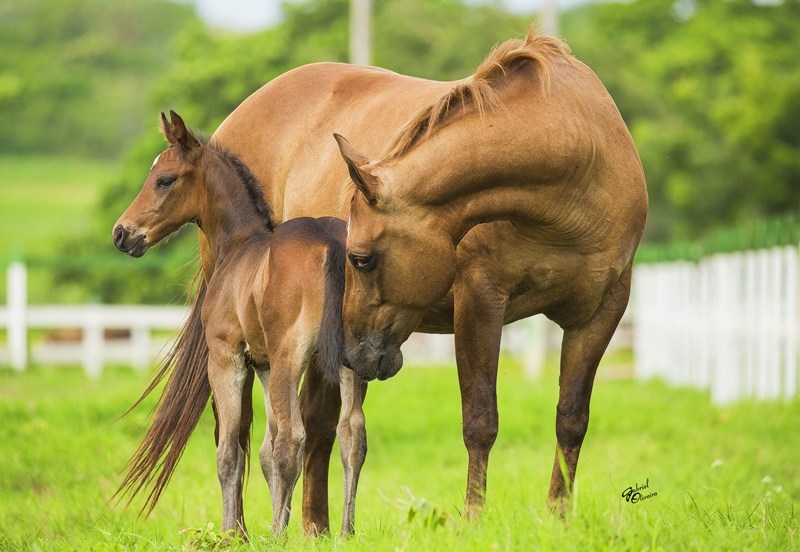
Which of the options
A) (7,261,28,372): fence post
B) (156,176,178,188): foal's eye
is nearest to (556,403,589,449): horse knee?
(156,176,178,188): foal's eye

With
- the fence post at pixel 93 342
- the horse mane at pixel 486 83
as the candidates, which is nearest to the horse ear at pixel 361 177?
the horse mane at pixel 486 83

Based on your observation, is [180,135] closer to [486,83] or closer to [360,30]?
[486,83]

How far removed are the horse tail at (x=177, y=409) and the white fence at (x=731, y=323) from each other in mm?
6590

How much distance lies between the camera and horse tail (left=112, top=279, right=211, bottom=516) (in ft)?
19.8

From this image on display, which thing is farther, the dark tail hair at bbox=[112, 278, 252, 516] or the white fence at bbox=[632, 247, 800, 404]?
the white fence at bbox=[632, 247, 800, 404]

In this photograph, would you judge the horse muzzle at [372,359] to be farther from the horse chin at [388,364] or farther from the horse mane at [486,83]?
the horse mane at [486,83]

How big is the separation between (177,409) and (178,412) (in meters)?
0.02

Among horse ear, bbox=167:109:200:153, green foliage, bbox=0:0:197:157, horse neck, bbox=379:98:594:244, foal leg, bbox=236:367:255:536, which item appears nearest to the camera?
horse neck, bbox=379:98:594:244

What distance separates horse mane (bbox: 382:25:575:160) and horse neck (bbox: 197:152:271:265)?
100 centimetres

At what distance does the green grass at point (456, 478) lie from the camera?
442 cm

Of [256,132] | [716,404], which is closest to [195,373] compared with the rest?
[256,132]

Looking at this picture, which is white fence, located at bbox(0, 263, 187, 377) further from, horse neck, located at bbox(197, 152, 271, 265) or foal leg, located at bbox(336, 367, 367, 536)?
foal leg, located at bbox(336, 367, 367, 536)

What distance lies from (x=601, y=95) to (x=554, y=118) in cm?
54

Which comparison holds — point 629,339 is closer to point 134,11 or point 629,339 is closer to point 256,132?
point 256,132
